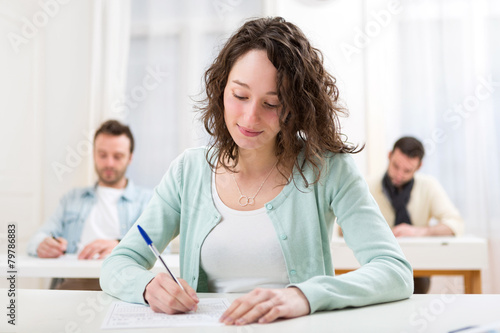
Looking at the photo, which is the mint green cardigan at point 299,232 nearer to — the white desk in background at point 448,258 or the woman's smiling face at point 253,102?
the woman's smiling face at point 253,102

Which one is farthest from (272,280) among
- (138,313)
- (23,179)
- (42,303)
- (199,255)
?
(23,179)

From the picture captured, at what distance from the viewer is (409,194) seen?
3.46m

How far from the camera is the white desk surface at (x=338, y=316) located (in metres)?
0.82

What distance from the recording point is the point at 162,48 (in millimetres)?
4074

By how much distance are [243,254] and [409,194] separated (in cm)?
254

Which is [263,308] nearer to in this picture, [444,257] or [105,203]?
[444,257]

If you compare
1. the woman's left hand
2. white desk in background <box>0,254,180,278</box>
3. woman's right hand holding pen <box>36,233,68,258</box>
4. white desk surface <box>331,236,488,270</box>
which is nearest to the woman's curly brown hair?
the woman's left hand

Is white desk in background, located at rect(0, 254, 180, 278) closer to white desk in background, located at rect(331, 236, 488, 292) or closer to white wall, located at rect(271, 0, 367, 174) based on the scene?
white desk in background, located at rect(331, 236, 488, 292)

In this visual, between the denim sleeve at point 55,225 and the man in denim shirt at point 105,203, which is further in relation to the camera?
the man in denim shirt at point 105,203

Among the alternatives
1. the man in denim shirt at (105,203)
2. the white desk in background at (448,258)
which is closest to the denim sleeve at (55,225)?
the man in denim shirt at (105,203)

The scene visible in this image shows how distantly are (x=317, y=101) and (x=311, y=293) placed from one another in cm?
49

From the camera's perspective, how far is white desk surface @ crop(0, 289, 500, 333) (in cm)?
82

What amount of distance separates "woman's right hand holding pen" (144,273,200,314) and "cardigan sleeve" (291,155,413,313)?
201mm

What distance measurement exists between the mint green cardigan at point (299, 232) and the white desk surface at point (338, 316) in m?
0.05
